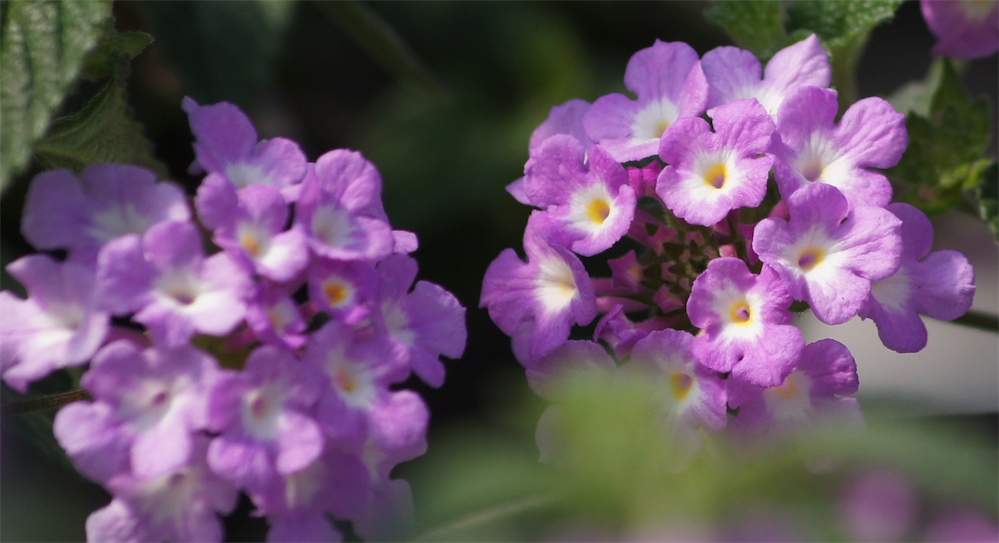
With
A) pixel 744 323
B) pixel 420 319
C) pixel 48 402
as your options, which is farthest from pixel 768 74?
pixel 48 402

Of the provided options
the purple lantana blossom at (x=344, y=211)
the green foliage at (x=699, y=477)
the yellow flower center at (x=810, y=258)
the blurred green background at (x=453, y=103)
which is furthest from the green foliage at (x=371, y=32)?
the green foliage at (x=699, y=477)

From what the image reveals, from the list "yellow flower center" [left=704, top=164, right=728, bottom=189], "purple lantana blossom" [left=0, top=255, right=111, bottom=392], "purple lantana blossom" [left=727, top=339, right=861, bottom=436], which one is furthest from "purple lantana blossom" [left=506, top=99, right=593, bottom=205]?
"purple lantana blossom" [left=0, top=255, right=111, bottom=392]

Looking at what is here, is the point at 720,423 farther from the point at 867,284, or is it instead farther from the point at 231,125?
the point at 231,125

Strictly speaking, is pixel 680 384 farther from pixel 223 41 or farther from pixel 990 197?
pixel 223 41

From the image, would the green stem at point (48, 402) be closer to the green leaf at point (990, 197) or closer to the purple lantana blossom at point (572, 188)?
the purple lantana blossom at point (572, 188)

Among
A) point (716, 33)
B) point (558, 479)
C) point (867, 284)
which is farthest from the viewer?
point (716, 33)

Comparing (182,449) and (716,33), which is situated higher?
(716,33)

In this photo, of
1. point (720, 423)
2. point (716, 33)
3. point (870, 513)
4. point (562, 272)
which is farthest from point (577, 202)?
point (716, 33)
